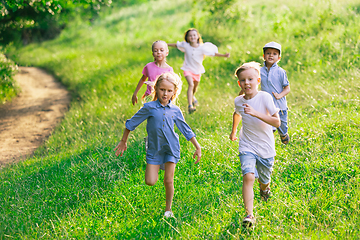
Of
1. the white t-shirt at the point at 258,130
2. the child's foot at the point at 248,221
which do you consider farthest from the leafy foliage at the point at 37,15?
the child's foot at the point at 248,221

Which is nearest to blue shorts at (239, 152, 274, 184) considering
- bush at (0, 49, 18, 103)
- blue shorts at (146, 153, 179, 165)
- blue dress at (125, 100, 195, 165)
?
blue dress at (125, 100, 195, 165)

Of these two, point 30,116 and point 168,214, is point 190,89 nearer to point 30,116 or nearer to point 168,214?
point 168,214

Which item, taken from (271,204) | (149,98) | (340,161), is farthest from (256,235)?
(149,98)

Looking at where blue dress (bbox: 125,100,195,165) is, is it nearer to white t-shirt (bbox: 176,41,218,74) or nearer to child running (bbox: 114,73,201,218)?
child running (bbox: 114,73,201,218)

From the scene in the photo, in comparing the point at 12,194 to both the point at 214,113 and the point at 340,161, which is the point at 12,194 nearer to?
the point at 214,113

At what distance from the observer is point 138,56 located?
14.9 m

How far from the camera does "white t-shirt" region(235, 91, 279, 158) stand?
12.2 feet

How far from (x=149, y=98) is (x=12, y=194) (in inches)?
106

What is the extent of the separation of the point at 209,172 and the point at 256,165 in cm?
105

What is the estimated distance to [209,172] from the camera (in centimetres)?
481

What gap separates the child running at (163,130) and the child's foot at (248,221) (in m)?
0.86

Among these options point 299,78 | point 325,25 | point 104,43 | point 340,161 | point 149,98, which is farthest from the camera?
point 104,43

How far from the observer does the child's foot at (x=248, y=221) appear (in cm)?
348

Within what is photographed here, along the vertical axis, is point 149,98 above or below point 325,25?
below
